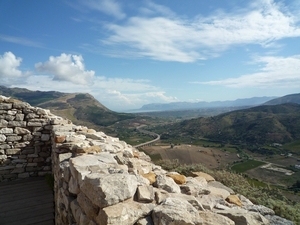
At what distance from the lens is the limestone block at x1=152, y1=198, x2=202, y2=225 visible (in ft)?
7.91

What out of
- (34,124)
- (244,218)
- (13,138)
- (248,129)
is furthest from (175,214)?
(248,129)

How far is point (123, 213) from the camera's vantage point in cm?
240

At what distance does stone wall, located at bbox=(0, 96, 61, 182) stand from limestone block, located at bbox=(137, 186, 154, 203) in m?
6.21

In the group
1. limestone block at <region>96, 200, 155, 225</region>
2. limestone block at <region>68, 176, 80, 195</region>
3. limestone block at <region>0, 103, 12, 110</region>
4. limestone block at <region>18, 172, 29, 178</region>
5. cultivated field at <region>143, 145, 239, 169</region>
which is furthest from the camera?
cultivated field at <region>143, 145, 239, 169</region>

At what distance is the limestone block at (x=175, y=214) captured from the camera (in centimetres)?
241

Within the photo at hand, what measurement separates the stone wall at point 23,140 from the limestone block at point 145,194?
6.21m

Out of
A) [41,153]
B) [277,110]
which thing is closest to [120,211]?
[41,153]

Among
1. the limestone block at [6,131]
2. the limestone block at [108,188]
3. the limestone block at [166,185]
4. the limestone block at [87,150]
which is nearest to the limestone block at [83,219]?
the limestone block at [108,188]

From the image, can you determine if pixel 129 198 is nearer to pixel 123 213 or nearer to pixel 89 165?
pixel 123 213

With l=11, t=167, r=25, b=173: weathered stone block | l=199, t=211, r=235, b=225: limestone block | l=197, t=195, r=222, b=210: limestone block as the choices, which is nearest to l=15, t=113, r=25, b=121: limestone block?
l=11, t=167, r=25, b=173: weathered stone block

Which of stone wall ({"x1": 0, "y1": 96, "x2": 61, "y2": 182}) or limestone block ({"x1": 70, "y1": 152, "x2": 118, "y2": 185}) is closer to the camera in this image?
limestone block ({"x1": 70, "y1": 152, "x2": 118, "y2": 185})

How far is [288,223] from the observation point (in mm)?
3203

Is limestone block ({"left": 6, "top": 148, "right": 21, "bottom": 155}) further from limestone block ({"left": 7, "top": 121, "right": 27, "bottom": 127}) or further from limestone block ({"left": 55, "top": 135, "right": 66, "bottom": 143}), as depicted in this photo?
limestone block ({"left": 55, "top": 135, "right": 66, "bottom": 143})

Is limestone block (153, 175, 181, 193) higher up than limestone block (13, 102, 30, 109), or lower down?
lower down
